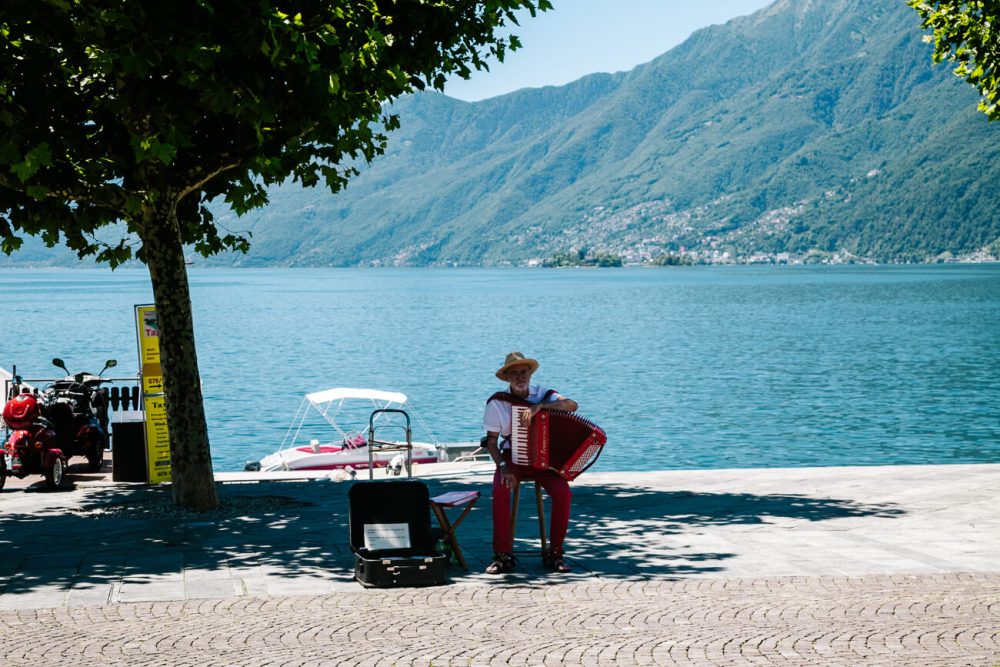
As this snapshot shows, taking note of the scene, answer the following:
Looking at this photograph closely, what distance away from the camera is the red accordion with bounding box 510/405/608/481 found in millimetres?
10312

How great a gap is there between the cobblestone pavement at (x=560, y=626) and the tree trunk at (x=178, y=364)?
499 centimetres

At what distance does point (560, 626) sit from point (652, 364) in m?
62.3

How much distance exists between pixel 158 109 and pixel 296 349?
72.0 metres

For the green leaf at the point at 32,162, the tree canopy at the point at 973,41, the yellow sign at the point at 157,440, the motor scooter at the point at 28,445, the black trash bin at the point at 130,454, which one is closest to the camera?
the green leaf at the point at 32,162

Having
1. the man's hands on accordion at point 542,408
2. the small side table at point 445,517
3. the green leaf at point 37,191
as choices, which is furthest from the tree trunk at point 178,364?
the man's hands on accordion at point 542,408

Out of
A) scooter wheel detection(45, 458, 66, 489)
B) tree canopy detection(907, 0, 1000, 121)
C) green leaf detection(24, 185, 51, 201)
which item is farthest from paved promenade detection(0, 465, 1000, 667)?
tree canopy detection(907, 0, 1000, 121)

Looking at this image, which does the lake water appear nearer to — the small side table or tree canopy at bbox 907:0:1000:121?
tree canopy at bbox 907:0:1000:121

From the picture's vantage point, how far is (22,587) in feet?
32.2

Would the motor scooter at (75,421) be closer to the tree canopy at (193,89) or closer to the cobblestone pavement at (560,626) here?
the tree canopy at (193,89)

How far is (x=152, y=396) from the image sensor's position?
16.1 meters

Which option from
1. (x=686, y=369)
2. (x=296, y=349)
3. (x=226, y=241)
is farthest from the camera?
(x=296, y=349)

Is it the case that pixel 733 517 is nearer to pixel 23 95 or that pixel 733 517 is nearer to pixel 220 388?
pixel 23 95

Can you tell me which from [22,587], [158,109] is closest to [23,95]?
[158,109]

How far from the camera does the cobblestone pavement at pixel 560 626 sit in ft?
24.7
